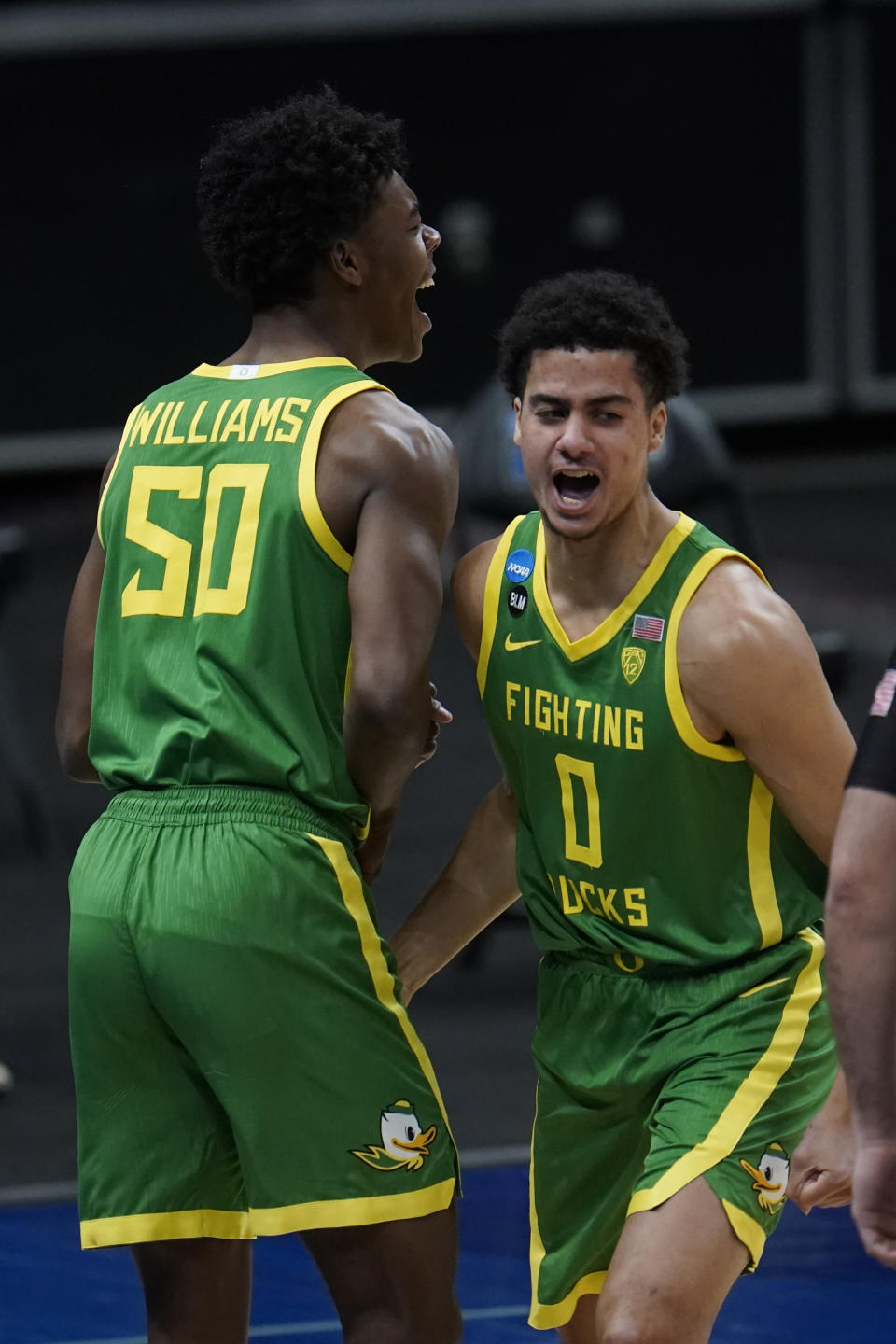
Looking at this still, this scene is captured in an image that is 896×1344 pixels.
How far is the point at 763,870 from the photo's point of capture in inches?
111

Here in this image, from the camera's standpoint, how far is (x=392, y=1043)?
8.55ft

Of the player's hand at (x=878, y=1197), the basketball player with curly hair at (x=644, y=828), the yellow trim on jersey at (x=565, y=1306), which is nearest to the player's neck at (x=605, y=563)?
the basketball player with curly hair at (x=644, y=828)

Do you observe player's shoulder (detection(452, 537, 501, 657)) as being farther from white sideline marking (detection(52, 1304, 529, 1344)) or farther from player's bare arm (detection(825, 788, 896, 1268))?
white sideline marking (detection(52, 1304, 529, 1344))

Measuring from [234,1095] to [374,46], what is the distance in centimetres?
1351

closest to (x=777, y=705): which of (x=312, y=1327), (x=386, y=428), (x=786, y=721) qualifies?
(x=786, y=721)

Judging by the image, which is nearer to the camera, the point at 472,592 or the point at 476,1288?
the point at 472,592

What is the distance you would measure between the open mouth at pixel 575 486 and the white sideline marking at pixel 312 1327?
1.79 meters

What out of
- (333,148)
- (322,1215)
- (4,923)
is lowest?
(4,923)

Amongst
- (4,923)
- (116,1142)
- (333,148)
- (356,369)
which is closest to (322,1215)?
(116,1142)

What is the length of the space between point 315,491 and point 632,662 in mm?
524

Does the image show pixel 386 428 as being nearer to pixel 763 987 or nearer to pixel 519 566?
pixel 519 566

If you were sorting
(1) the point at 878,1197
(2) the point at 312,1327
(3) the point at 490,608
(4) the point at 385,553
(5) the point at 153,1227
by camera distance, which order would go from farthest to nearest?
(2) the point at 312,1327, (3) the point at 490,608, (5) the point at 153,1227, (4) the point at 385,553, (1) the point at 878,1197

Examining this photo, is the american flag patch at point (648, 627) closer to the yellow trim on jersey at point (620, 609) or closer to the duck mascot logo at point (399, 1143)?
the yellow trim on jersey at point (620, 609)

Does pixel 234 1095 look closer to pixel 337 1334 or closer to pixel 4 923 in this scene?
pixel 337 1334
